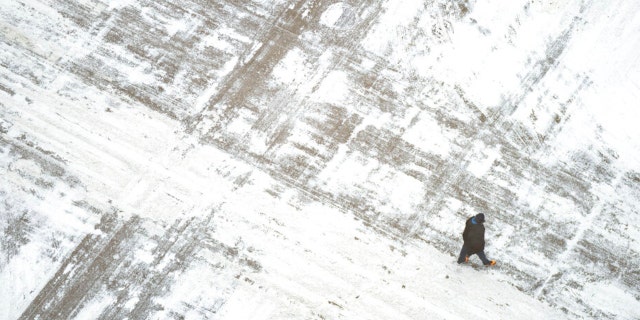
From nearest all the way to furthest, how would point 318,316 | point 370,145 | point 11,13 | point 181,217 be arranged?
point 318,316
point 181,217
point 370,145
point 11,13

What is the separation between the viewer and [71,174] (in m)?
8.41

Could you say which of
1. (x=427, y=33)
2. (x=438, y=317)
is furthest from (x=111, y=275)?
(x=427, y=33)

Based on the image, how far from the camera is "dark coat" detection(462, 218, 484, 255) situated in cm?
757

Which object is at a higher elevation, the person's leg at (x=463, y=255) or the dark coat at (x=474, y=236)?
the dark coat at (x=474, y=236)

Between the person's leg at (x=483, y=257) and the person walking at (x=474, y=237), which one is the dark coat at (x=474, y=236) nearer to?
the person walking at (x=474, y=237)

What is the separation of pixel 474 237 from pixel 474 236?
2 cm

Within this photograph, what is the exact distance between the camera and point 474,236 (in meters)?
7.58

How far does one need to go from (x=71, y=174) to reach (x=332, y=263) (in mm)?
4567

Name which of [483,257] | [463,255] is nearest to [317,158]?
[463,255]

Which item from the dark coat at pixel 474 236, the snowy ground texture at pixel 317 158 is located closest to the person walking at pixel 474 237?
the dark coat at pixel 474 236

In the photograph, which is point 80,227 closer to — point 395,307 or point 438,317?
point 395,307

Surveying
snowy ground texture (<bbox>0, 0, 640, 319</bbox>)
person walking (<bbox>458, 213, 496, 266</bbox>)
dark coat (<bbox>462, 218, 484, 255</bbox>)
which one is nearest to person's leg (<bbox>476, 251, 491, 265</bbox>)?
person walking (<bbox>458, 213, 496, 266</bbox>)

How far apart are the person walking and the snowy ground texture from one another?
0.42 metres

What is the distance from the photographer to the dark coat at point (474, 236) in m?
7.57
